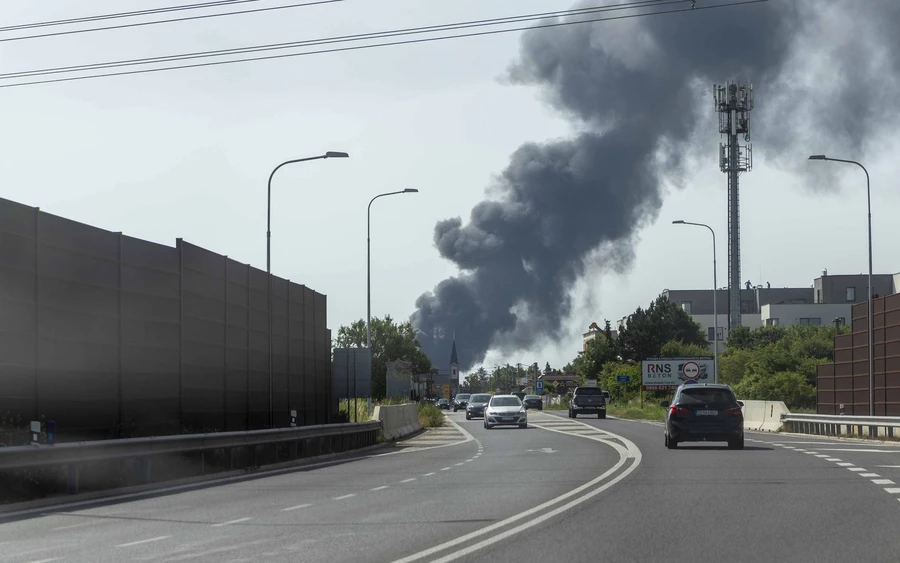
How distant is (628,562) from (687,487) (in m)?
7.63

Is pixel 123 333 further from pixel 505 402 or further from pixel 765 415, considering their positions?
pixel 765 415

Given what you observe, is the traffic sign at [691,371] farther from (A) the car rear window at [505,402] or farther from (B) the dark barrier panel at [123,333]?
(B) the dark barrier panel at [123,333]

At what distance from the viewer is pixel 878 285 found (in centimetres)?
16675

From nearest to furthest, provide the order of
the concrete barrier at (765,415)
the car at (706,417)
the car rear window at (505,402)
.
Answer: the car at (706,417) < the concrete barrier at (765,415) < the car rear window at (505,402)

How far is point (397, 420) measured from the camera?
43406 millimetres

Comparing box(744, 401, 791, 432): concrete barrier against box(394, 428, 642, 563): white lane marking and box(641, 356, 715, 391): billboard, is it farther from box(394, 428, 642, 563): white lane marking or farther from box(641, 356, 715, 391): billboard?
box(641, 356, 715, 391): billboard

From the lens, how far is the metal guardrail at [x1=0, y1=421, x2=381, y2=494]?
16719 millimetres

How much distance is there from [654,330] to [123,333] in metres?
119

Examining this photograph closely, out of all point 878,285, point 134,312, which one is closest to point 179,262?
point 134,312

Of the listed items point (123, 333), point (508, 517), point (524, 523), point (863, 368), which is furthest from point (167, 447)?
point (863, 368)

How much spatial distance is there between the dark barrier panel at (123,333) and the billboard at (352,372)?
6.70 meters

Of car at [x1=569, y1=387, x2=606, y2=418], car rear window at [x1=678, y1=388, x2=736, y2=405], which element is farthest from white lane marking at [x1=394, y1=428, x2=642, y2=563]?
car at [x1=569, y1=387, x2=606, y2=418]

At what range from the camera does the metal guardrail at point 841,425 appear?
35.6m

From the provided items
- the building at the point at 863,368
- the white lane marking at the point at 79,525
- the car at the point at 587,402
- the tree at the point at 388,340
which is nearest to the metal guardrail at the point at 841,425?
the building at the point at 863,368
